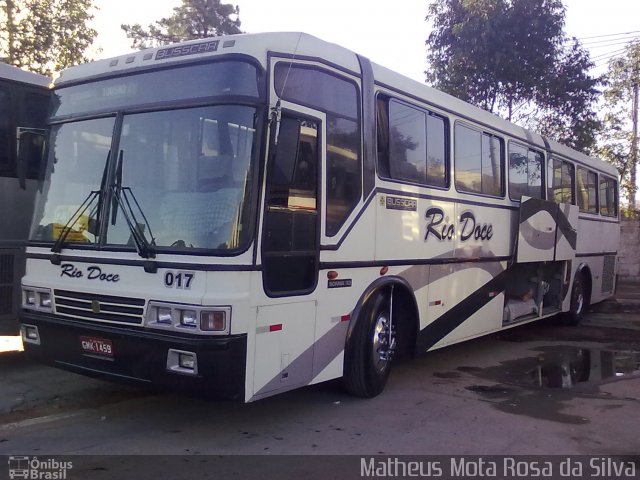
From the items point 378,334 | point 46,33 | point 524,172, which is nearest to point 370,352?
point 378,334

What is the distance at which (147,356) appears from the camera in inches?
197

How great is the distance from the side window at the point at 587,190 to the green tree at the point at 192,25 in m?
23.1

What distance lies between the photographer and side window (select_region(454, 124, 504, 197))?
8109 millimetres

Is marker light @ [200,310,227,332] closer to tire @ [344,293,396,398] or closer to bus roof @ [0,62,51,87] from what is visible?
tire @ [344,293,396,398]

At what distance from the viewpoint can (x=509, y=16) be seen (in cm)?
1798

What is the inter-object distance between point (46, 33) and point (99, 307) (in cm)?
1282

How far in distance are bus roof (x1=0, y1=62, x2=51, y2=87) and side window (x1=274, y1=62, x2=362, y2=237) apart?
4132mm

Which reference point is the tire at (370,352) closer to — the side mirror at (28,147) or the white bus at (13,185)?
the side mirror at (28,147)

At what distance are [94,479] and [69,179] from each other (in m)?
2.66

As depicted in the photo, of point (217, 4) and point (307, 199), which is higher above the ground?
point (217, 4)

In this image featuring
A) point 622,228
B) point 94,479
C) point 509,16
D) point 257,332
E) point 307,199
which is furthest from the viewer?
point 622,228

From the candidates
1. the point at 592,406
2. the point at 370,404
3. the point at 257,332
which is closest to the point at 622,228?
the point at 592,406

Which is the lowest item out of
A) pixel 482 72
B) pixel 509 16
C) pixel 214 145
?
pixel 214 145

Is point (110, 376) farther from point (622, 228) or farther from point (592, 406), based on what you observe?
point (622, 228)
